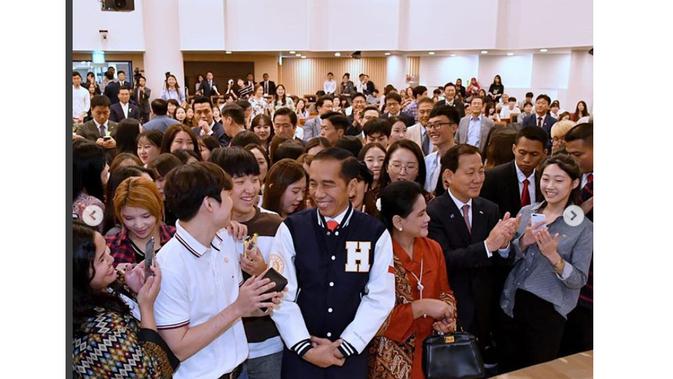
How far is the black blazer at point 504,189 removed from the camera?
273cm

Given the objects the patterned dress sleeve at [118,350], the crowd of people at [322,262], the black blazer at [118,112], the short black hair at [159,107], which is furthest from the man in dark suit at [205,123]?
the patterned dress sleeve at [118,350]

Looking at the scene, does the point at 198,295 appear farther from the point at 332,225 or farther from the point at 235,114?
the point at 235,114

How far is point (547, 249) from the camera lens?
214 cm

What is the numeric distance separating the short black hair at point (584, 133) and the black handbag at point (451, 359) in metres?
0.74

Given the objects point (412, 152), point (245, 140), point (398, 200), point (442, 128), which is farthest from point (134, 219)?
point (442, 128)

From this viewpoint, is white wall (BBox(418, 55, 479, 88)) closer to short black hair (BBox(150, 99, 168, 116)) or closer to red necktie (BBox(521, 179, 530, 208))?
short black hair (BBox(150, 99, 168, 116))

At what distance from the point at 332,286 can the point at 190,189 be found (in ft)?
1.77

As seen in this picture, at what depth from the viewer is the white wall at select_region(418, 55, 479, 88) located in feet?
49.9

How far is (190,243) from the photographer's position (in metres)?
1.51
